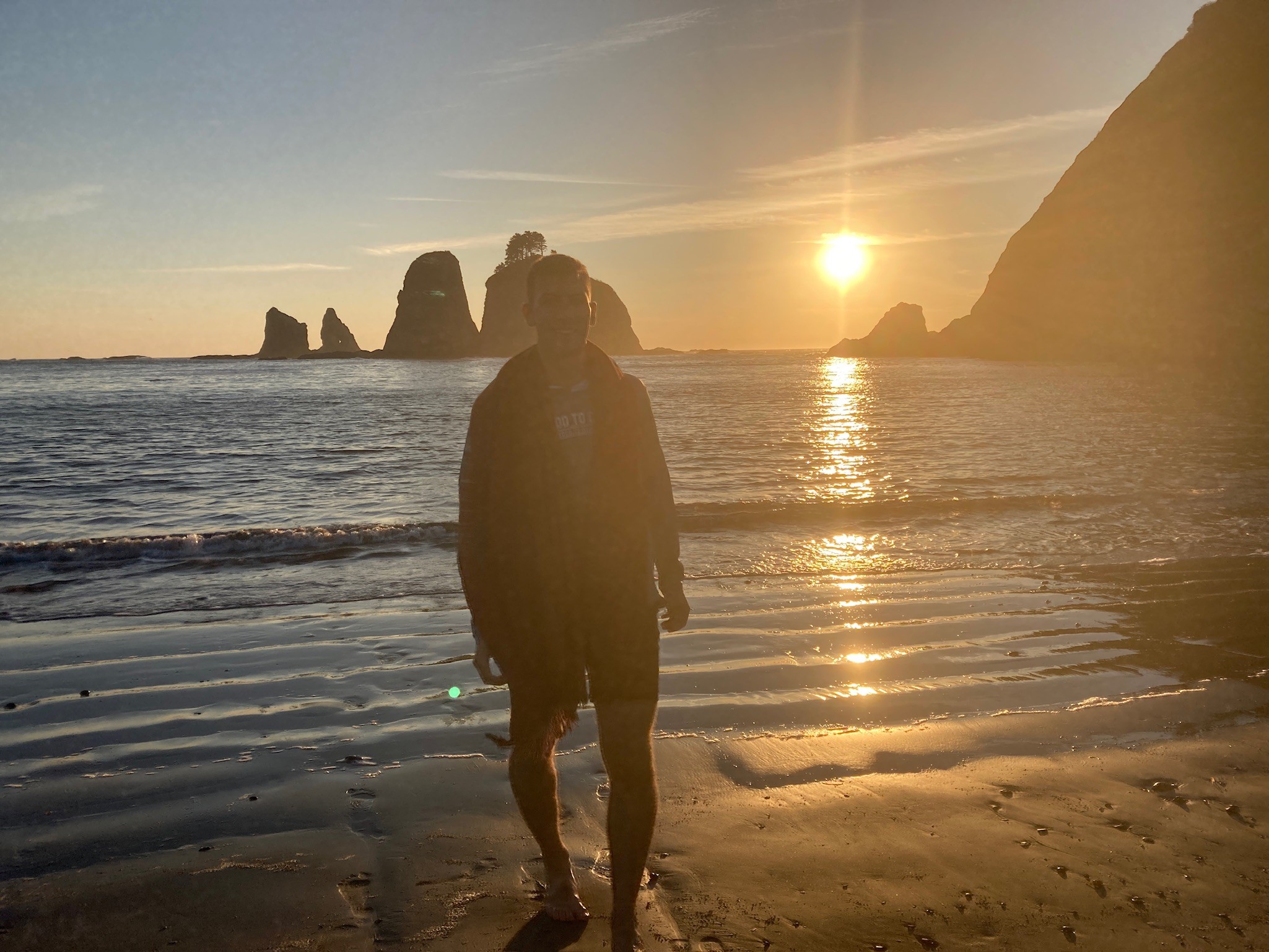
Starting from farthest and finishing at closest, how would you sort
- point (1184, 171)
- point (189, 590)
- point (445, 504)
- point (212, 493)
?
point (1184, 171), point (212, 493), point (445, 504), point (189, 590)

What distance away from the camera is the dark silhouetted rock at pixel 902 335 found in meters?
170

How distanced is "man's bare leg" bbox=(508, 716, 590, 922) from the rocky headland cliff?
77683mm

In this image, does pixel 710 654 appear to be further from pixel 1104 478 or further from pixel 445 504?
pixel 1104 478

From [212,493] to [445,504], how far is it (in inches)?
198

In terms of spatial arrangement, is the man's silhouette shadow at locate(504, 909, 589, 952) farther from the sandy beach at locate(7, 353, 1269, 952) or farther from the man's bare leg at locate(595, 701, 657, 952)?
the man's bare leg at locate(595, 701, 657, 952)

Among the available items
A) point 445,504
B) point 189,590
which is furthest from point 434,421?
point 189,590

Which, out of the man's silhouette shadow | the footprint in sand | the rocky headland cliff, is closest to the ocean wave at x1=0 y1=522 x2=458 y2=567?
the footprint in sand

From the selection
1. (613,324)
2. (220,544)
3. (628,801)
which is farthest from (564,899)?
(613,324)

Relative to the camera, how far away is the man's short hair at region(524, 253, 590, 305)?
2521 mm

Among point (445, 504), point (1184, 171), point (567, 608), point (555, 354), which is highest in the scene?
point (1184, 171)

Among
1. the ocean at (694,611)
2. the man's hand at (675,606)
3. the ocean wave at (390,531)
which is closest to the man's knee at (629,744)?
the man's hand at (675,606)

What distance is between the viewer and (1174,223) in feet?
261

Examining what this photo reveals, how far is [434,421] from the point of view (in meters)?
30.8

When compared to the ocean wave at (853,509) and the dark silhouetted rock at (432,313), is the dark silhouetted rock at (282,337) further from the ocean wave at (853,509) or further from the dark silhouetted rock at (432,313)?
the ocean wave at (853,509)
